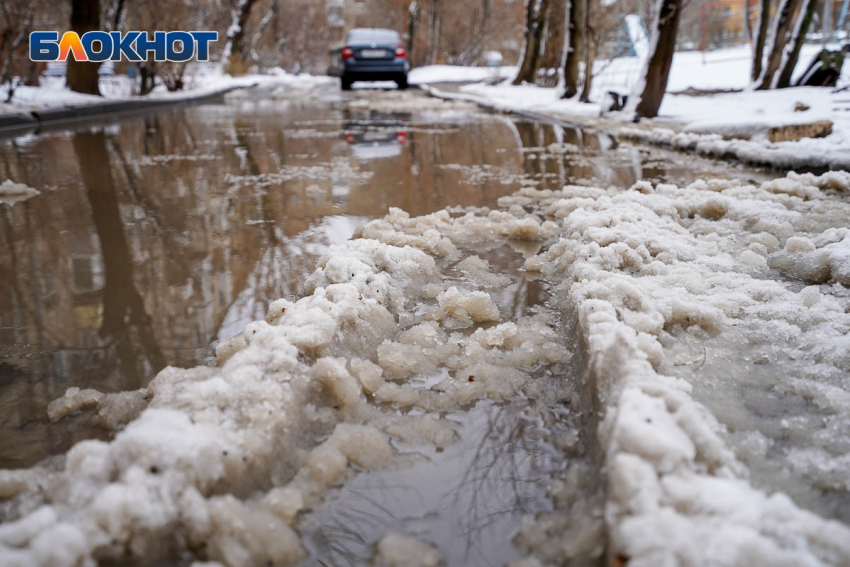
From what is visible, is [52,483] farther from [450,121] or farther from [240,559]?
[450,121]

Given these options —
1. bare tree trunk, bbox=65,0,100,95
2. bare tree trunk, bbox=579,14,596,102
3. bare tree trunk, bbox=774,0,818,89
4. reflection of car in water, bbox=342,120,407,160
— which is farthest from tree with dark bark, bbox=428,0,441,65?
reflection of car in water, bbox=342,120,407,160

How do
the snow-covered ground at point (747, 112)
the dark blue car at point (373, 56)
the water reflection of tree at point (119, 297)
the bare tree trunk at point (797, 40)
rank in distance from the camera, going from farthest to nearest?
the dark blue car at point (373, 56)
the bare tree trunk at point (797, 40)
the snow-covered ground at point (747, 112)
the water reflection of tree at point (119, 297)

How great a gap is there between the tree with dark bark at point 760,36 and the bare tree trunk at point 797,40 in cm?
78

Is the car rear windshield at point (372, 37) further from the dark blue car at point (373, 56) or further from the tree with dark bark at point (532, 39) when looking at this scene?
the tree with dark bark at point (532, 39)

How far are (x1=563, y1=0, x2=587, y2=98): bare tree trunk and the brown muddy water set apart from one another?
6.11 metres

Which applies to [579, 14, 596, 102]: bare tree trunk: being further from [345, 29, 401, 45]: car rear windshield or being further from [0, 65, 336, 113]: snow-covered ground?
[0, 65, 336, 113]: snow-covered ground

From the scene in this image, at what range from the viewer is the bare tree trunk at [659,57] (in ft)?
27.1

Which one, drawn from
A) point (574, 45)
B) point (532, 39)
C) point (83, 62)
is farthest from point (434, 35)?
point (83, 62)

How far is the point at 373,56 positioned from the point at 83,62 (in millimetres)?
8314

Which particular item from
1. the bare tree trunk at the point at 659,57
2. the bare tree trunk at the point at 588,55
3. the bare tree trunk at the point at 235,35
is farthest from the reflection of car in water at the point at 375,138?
the bare tree trunk at the point at 235,35

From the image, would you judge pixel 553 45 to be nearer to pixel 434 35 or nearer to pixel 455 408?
pixel 434 35

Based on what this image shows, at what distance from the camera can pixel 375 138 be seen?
7570 mm

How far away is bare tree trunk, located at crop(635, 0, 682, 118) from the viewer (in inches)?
325

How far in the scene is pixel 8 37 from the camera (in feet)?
31.7
